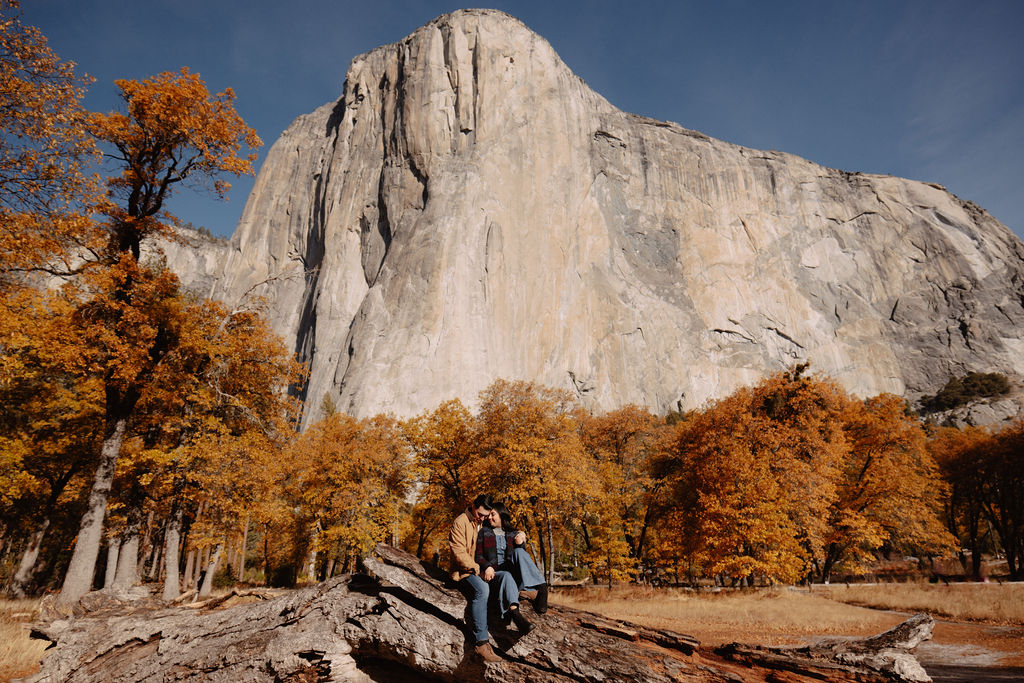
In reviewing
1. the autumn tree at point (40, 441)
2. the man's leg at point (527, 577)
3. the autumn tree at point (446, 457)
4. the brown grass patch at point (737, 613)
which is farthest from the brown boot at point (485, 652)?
the autumn tree at point (446, 457)

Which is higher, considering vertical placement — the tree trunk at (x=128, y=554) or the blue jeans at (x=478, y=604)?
the blue jeans at (x=478, y=604)

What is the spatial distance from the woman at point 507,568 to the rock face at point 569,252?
58914 millimetres

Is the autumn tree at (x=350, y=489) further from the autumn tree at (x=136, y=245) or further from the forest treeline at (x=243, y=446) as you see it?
the autumn tree at (x=136, y=245)

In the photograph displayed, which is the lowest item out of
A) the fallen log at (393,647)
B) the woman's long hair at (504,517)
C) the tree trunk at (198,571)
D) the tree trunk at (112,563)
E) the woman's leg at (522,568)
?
the tree trunk at (198,571)

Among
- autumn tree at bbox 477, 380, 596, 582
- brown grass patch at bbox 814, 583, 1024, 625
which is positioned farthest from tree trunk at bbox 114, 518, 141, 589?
brown grass patch at bbox 814, 583, 1024, 625

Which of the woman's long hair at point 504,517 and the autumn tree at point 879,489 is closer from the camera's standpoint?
the woman's long hair at point 504,517

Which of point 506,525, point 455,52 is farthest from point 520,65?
point 506,525

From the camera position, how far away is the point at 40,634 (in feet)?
21.3

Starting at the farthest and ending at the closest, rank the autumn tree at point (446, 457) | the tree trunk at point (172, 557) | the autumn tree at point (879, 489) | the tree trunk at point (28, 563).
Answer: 1. the autumn tree at point (879, 489)
2. the autumn tree at point (446, 457)
3. the tree trunk at point (28, 563)
4. the tree trunk at point (172, 557)

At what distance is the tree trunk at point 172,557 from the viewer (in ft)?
45.5

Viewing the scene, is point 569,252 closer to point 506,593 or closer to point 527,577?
point 527,577

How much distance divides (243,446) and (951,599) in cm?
2426

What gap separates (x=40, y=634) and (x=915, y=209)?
462 feet

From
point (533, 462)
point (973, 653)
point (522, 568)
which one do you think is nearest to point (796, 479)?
point (973, 653)
